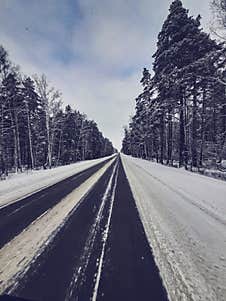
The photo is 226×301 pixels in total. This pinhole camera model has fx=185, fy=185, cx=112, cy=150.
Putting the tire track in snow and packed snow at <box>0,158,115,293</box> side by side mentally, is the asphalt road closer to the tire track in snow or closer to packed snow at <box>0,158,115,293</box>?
the tire track in snow

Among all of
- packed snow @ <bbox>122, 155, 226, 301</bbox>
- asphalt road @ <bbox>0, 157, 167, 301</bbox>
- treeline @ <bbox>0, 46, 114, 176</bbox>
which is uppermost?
treeline @ <bbox>0, 46, 114, 176</bbox>

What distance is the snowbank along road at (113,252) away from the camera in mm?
2128

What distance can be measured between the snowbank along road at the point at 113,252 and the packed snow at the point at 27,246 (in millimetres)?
12

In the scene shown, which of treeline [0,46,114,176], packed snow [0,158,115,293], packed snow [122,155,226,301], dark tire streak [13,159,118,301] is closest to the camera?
dark tire streak [13,159,118,301]

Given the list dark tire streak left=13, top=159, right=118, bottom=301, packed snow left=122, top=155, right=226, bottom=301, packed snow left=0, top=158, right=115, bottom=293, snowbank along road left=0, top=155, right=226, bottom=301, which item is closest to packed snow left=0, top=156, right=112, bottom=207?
snowbank along road left=0, top=155, right=226, bottom=301

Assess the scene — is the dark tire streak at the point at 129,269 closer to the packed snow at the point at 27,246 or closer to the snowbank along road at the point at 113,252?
the snowbank along road at the point at 113,252

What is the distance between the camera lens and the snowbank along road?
2.13m

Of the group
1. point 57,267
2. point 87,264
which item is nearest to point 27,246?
point 57,267

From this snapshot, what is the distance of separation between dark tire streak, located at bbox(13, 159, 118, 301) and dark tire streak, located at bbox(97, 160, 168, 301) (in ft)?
1.00

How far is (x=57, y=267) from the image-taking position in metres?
2.55

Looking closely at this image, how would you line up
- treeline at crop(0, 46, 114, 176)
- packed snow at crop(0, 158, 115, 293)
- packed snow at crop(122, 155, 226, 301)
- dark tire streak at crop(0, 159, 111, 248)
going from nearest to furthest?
packed snow at crop(122, 155, 226, 301), packed snow at crop(0, 158, 115, 293), dark tire streak at crop(0, 159, 111, 248), treeline at crop(0, 46, 114, 176)

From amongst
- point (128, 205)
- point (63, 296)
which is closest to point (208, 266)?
point (63, 296)

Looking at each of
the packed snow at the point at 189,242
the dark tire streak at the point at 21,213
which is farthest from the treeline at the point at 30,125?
the packed snow at the point at 189,242

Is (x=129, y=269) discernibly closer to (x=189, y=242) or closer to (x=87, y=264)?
(x=87, y=264)
